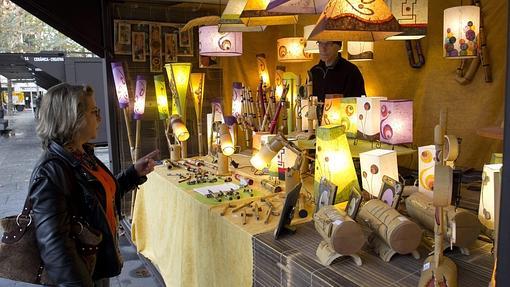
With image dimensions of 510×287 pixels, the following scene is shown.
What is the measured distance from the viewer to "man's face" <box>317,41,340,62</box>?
3521 millimetres

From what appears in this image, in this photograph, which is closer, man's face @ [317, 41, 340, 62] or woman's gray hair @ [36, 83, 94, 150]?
woman's gray hair @ [36, 83, 94, 150]

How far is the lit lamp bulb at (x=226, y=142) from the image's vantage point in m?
2.78

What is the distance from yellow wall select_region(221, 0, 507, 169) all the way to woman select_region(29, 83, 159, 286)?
254 centimetres

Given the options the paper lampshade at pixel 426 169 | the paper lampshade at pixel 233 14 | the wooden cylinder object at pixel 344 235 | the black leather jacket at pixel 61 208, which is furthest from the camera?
the paper lampshade at pixel 233 14

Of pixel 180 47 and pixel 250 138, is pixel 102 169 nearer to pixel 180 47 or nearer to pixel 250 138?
pixel 250 138

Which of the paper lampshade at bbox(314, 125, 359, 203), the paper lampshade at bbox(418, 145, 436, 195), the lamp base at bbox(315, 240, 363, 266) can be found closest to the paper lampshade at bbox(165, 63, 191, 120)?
the paper lampshade at bbox(314, 125, 359, 203)

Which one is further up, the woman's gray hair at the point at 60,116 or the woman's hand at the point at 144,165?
the woman's gray hair at the point at 60,116

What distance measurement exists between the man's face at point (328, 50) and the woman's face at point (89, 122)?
225 centimetres

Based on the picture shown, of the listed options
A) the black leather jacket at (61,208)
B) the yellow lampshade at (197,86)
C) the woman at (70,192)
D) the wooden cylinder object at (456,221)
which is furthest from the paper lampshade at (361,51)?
the black leather jacket at (61,208)

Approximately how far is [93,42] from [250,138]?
8.23ft

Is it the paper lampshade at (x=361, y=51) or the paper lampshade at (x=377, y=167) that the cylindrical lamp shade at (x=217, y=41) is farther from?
the paper lampshade at (x=377, y=167)

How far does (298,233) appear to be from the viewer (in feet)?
5.59

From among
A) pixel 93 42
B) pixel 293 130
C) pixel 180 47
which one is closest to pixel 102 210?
pixel 293 130

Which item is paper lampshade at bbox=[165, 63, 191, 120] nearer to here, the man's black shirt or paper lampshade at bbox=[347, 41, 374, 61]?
the man's black shirt
